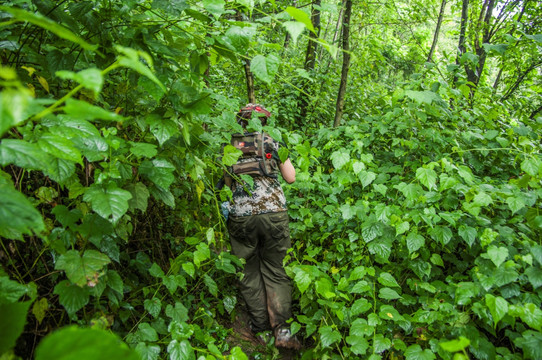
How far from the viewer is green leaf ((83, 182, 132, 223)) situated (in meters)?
1.38

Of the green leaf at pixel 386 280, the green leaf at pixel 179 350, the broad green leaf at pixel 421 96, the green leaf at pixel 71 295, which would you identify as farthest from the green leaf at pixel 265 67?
the green leaf at pixel 386 280

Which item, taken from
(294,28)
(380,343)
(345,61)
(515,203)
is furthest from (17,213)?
(345,61)

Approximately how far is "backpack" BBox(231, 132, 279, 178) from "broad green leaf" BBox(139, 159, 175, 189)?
4.83ft

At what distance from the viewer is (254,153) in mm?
3225

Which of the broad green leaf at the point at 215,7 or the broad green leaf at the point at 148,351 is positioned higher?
the broad green leaf at the point at 215,7

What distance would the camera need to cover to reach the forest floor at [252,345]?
10.2ft

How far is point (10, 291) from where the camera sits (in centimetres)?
132

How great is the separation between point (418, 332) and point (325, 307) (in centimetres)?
78

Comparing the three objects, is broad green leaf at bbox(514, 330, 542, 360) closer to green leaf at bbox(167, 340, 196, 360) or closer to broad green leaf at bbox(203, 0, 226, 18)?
green leaf at bbox(167, 340, 196, 360)

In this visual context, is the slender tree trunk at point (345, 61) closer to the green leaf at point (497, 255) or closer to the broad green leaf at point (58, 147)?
the green leaf at point (497, 255)

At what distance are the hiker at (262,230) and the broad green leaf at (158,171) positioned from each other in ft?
4.54

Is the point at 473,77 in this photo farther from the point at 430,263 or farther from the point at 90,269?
the point at 90,269

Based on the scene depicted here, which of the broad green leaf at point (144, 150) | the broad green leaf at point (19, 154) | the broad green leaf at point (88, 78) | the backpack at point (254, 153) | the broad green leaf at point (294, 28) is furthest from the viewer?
the backpack at point (254, 153)

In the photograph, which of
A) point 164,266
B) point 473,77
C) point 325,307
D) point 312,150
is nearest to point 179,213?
point 164,266
